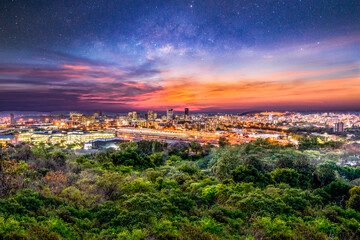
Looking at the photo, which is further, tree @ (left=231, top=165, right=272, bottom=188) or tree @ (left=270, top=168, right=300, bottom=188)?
tree @ (left=270, top=168, right=300, bottom=188)

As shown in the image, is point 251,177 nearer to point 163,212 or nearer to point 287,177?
point 287,177

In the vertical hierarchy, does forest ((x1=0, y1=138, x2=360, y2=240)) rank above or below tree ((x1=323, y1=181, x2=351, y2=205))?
above

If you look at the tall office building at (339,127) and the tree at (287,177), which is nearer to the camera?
the tree at (287,177)

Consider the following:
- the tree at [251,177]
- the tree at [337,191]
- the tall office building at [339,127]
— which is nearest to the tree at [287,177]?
the tree at [251,177]

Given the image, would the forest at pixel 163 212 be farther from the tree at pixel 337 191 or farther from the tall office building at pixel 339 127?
the tall office building at pixel 339 127

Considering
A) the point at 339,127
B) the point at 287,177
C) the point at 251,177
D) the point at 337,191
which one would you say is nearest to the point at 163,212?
the point at 251,177

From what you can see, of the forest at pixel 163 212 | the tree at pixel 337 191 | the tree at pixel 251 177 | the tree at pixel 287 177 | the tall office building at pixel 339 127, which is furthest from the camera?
the tall office building at pixel 339 127

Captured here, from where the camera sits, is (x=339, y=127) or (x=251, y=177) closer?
(x=251, y=177)

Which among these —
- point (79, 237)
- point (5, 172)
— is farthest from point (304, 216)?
point (5, 172)

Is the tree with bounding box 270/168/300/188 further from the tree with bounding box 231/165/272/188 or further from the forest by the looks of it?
the tree with bounding box 231/165/272/188

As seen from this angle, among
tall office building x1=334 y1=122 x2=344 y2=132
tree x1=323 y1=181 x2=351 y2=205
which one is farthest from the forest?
tall office building x1=334 y1=122 x2=344 y2=132

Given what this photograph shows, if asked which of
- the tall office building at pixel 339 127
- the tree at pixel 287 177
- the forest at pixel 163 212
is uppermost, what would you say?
the forest at pixel 163 212
